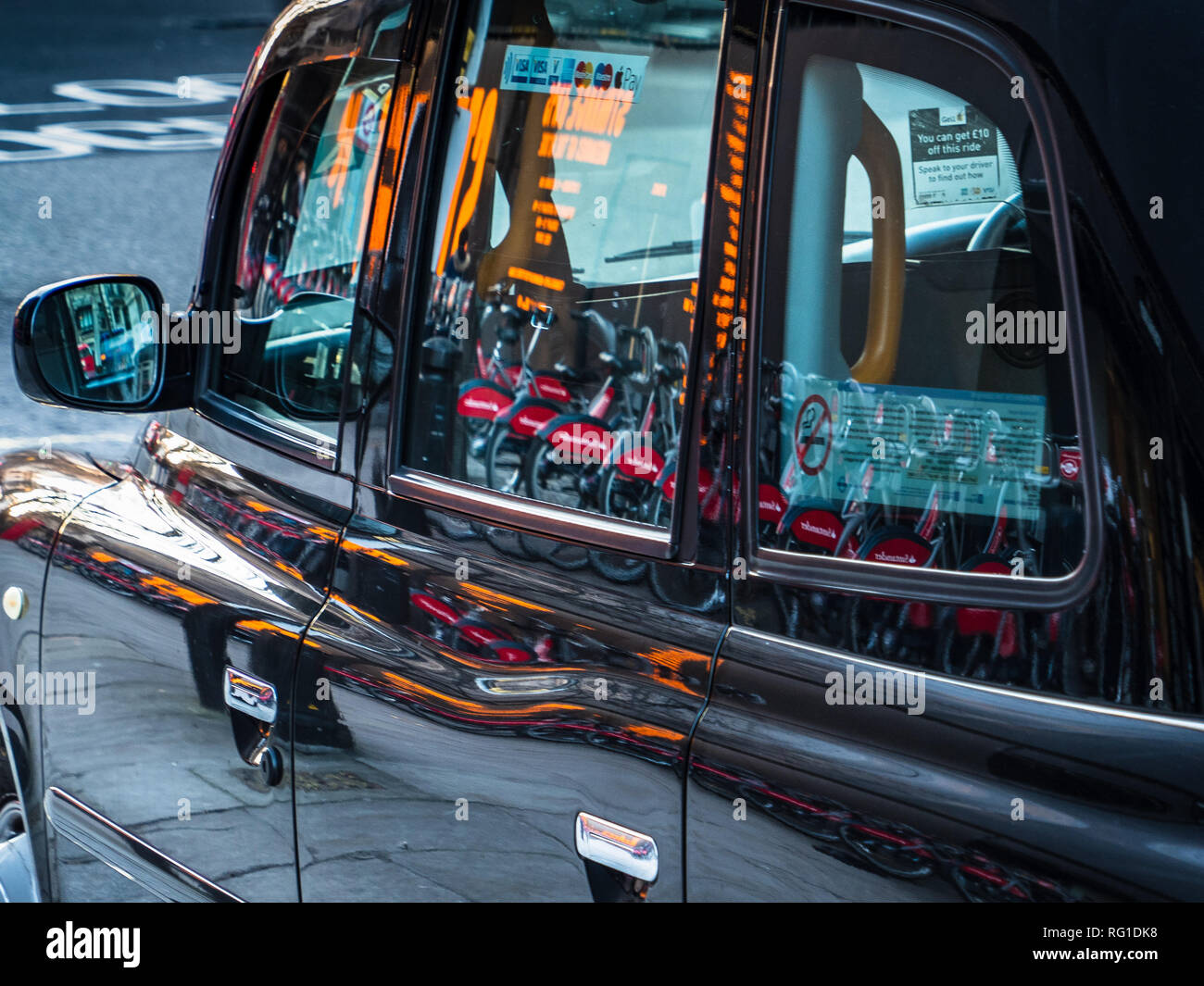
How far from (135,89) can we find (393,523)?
13.9 metres

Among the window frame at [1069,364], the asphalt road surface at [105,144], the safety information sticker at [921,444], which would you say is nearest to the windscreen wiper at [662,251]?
the window frame at [1069,364]

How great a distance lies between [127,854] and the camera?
251cm

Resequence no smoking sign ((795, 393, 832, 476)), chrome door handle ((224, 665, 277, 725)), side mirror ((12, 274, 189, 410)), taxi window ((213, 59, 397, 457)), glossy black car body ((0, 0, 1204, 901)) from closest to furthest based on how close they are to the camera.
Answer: glossy black car body ((0, 0, 1204, 901))
no smoking sign ((795, 393, 832, 476))
chrome door handle ((224, 665, 277, 725))
taxi window ((213, 59, 397, 457))
side mirror ((12, 274, 189, 410))

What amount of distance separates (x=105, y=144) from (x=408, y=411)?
11.5 m

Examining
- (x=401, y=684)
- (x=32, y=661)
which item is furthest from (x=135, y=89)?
(x=401, y=684)

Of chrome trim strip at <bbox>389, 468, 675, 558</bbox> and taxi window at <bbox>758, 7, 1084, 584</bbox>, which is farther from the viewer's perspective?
chrome trim strip at <bbox>389, 468, 675, 558</bbox>

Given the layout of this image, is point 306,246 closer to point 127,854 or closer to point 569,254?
point 569,254

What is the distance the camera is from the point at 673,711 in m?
1.60

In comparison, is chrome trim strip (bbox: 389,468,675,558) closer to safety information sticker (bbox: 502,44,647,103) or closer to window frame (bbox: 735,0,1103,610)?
window frame (bbox: 735,0,1103,610)

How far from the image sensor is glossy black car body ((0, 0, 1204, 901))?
1328 mm

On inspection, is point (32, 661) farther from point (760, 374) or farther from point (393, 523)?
point (760, 374)

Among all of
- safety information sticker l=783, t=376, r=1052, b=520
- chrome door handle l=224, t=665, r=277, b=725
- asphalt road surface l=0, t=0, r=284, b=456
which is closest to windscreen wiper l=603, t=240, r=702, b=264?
safety information sticker l=783, t=376, r=1052, b=520

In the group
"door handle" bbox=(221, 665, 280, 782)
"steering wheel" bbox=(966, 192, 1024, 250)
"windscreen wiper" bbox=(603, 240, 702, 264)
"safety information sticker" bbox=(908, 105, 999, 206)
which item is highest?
"safety information sticker" bbox=(908, 105, 999, 206)

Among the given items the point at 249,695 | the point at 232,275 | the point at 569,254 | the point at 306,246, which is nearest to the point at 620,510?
the point at 569,254
